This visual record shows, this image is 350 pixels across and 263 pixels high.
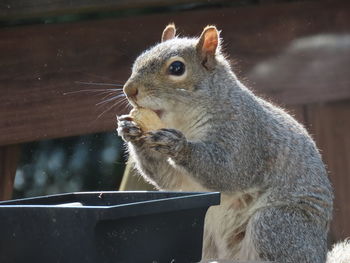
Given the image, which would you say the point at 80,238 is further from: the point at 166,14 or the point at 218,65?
the point at 166,14

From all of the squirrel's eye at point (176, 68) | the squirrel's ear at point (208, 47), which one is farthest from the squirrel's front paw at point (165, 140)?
the squirrel's ear at point (208, 47)

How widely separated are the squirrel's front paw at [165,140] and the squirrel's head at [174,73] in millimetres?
168

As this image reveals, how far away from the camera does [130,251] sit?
2.09 meters

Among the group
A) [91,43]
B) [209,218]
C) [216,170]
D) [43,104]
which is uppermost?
[91,43]

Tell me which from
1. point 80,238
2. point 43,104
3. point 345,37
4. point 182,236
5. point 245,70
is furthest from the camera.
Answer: point 345,37

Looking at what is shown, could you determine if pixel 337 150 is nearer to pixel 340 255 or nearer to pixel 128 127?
pixel 340 255

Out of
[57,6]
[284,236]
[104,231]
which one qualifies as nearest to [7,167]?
[57,6]

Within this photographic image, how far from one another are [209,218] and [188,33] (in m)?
1.13

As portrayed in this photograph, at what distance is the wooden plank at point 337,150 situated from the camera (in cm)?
487

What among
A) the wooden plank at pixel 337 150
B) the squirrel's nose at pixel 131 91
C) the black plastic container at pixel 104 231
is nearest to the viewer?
the black plastic container at pixel 104 231

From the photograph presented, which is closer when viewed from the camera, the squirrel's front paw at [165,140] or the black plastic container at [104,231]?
the black plastic container at [104,231]

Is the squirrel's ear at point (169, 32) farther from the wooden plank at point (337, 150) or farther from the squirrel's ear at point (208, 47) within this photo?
the wooden plank at point (337, 150)

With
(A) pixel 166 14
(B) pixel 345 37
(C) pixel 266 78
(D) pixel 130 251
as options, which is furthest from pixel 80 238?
(B) pixel 345 37

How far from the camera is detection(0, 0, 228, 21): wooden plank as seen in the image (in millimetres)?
3570
